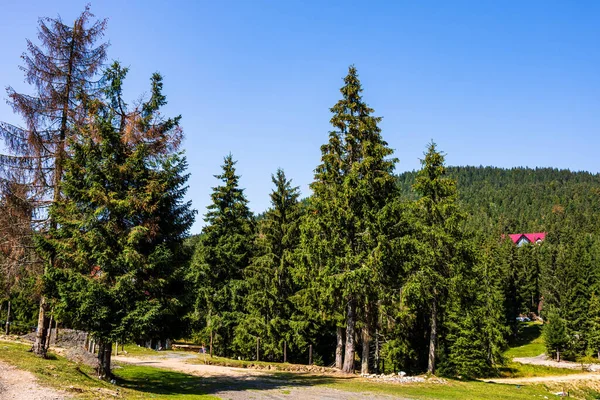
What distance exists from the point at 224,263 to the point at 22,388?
24.1 metres

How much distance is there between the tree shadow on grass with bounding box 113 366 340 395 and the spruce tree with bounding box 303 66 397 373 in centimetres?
404

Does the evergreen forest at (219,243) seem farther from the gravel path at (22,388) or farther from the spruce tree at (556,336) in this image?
the spruce tree at (556,336)

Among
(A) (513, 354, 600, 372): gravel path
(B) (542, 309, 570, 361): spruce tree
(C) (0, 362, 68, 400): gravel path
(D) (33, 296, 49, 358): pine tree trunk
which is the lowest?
(A) (513, 354, 600, 372): gravel path

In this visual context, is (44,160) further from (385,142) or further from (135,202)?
(385,142)

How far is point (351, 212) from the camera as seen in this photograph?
24.8 metres

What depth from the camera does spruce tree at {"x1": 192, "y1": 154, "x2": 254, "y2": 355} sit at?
119 feet

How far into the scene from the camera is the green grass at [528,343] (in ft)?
216

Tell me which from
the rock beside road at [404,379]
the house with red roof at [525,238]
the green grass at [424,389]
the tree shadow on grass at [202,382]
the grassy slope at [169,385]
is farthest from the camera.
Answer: the house with red roof at [525,238]

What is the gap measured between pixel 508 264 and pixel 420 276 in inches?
2675

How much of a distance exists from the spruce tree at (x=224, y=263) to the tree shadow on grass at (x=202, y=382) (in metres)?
10.4

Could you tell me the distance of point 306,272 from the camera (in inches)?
1029

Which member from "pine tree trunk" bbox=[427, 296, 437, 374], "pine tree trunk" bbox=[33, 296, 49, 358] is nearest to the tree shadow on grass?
"pine tree trunk" bbox=[33, 296, 49, 358]

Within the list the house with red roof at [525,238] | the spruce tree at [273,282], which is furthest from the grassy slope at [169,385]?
the house with red roof at [525,238]

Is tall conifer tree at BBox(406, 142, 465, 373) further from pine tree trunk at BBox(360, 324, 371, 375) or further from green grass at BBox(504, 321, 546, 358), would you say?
green grass at BBox(504, 321, 546, 358)
